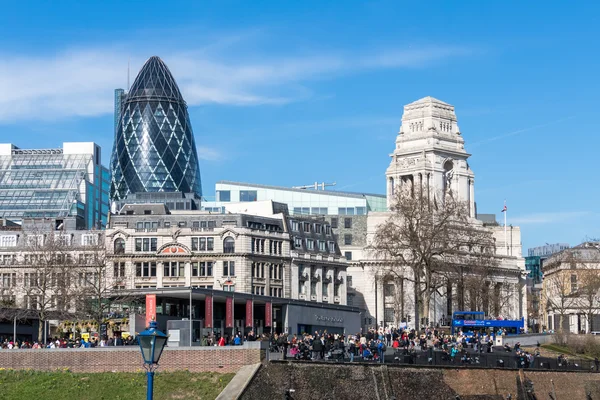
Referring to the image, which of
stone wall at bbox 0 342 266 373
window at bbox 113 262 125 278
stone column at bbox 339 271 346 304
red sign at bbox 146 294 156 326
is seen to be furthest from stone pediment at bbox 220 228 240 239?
stone wall at bbox 0 342 266 373

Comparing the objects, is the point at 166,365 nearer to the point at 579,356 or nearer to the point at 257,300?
the point at 257,300

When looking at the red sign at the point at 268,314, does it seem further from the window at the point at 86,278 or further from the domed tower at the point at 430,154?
the domed tower at the point at 430,154

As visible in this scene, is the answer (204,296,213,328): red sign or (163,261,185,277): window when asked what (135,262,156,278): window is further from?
(204,296,213,328): red sign

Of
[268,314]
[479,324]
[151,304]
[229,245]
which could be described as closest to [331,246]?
[229,245]

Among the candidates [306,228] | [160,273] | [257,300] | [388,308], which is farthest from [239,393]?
[388,308]

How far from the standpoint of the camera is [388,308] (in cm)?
18462

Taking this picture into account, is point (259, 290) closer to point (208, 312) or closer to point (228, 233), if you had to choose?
point (228, 233)

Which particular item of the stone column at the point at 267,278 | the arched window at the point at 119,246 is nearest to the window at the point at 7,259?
the arched window at the point at 119,246

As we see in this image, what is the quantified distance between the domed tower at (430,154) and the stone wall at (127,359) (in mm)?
117673

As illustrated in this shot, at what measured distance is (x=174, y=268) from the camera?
6294 inches

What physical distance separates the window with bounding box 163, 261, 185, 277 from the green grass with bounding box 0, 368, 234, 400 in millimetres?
82325

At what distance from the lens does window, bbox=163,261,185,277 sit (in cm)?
15962

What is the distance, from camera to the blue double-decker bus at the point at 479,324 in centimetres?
13712

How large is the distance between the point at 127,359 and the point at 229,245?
82.7 metres
